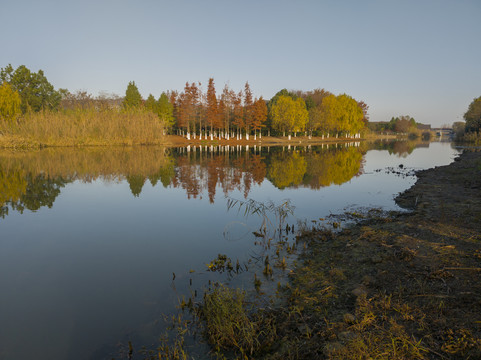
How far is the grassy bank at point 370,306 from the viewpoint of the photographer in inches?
136

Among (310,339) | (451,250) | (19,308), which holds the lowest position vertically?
(19,308)

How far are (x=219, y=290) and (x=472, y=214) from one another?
8807mm

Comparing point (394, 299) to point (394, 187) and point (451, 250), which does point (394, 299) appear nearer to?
point (451, 250)

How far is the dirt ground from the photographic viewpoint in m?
3.42

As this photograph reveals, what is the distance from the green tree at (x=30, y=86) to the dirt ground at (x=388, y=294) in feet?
240

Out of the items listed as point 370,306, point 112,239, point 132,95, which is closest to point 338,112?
point 132,95

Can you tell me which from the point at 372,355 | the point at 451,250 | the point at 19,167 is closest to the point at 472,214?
the point at 451,250

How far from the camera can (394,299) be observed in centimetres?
445

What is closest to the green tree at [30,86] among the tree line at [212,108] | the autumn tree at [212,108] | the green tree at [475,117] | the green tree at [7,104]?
the tree line at [212,108]

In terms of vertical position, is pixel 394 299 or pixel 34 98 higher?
pixel 34 98

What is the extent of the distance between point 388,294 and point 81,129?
45577mm

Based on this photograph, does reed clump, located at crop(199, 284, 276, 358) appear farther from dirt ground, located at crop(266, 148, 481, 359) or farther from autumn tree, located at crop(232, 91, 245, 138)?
autumn tree, located at crop(232, 91, 245, 138)

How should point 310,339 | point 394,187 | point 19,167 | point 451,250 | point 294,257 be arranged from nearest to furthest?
point 310,339, point 451,250, point 294,257, point 394,187, point 19,167

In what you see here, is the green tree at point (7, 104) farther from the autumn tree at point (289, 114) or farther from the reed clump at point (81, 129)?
the autumn tree at point (289, 114)
